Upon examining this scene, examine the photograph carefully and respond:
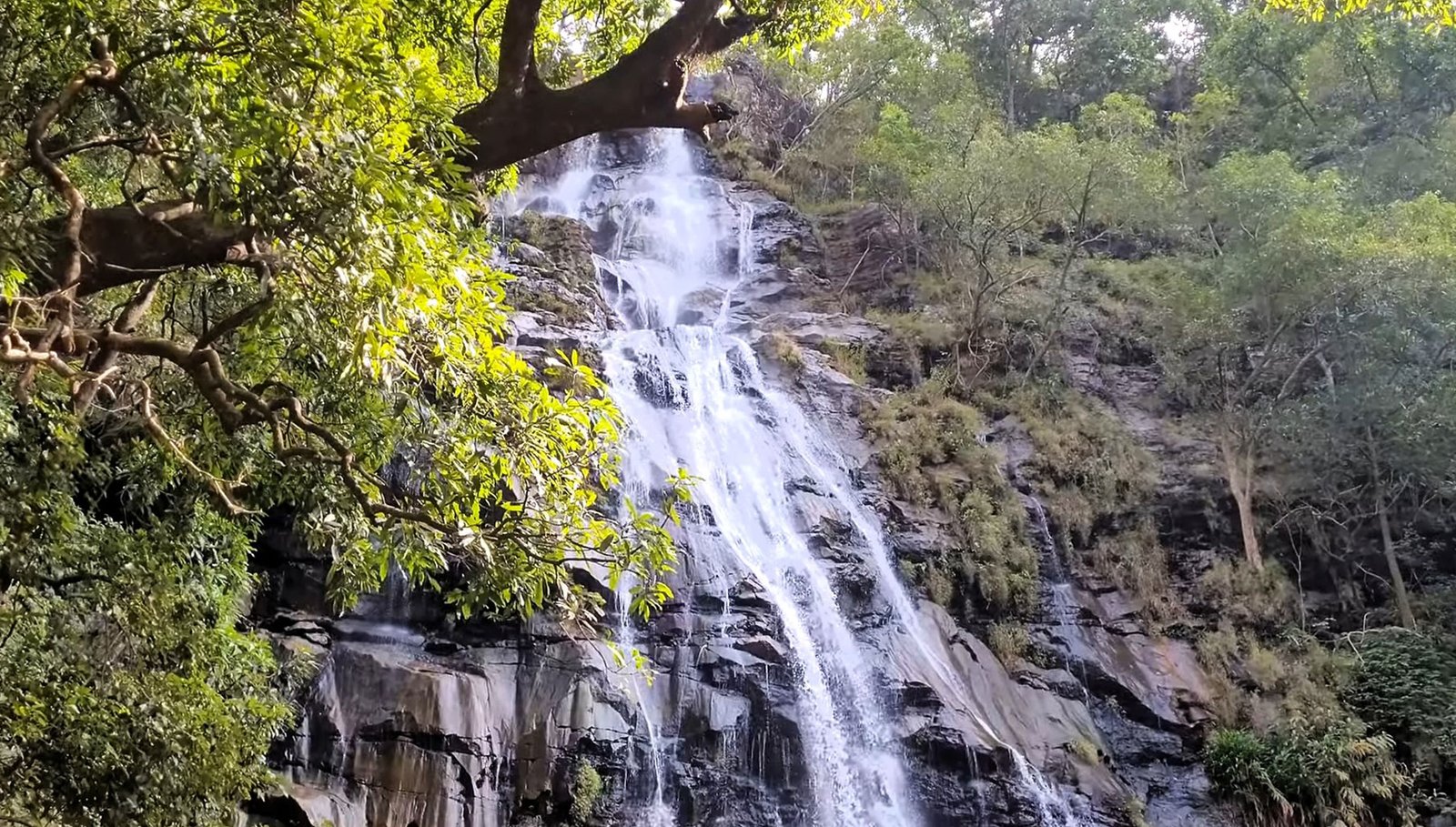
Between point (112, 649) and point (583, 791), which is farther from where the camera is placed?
point (583, 791)

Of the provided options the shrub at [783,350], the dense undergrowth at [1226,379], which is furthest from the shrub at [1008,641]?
the shrub at [783,350]

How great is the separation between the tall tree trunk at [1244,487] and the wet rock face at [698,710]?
2449 mm

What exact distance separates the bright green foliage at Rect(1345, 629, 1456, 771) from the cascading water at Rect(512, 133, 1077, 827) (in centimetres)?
492

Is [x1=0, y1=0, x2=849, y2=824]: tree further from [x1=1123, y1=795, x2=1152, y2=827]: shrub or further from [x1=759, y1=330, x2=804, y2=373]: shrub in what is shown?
[x1=759, y1=330, x2=804, y2=373]: shrub

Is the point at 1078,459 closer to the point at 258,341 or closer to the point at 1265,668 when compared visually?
the point at 1265,668

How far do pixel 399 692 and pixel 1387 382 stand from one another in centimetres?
1481

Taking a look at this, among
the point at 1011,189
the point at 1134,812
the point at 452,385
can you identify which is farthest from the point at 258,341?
the point at 1011,189

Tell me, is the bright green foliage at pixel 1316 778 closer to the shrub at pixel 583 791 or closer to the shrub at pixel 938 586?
the shrub at pixel 938 586

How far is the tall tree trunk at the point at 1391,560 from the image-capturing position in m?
14.3

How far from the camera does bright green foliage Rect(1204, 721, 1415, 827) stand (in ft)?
38.4

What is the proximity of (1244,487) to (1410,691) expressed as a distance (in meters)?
3.72

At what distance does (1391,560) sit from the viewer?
48.0 ft

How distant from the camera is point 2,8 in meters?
4.13

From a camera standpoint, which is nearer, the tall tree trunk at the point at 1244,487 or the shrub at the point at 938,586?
the shrub at the point at 938,586
